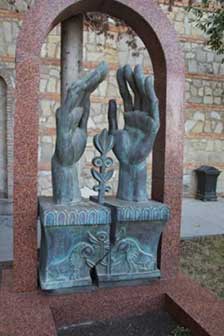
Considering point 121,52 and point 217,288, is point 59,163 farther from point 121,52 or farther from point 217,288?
point 121,52

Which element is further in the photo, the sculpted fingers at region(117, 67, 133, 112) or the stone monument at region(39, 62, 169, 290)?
the sculpted fingers at region(117, 67, 133, 112)

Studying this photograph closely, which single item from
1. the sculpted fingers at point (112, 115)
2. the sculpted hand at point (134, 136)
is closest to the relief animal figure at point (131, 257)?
the sculpted hand at point (134, 136)

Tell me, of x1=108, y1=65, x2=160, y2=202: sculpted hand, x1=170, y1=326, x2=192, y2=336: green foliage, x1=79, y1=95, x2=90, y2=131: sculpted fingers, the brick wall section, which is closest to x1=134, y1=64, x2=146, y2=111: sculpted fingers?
x1=108, y1=65, x2=160, y2=202: sculpted hand

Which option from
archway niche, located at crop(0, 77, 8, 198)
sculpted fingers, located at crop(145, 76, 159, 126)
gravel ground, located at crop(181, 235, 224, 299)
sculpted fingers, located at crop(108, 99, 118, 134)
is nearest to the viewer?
sculpted fingers, located at crop(145, 76, 159, 126)

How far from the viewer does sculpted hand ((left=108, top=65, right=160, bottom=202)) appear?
240cm

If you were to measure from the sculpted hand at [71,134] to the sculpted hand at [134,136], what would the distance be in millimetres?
278

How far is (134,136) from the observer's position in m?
2.50

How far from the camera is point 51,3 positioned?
2.22 metres

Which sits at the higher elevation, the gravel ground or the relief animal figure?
the relief animal figure

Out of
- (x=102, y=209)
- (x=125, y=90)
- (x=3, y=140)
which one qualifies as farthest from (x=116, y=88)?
(x=102, y=209)

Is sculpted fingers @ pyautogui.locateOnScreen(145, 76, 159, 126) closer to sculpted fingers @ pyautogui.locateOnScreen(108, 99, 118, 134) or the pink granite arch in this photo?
the pink granite arch

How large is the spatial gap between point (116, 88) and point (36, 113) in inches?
187

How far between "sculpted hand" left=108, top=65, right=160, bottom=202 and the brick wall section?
3851mm

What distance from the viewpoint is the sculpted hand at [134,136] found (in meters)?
2.40
